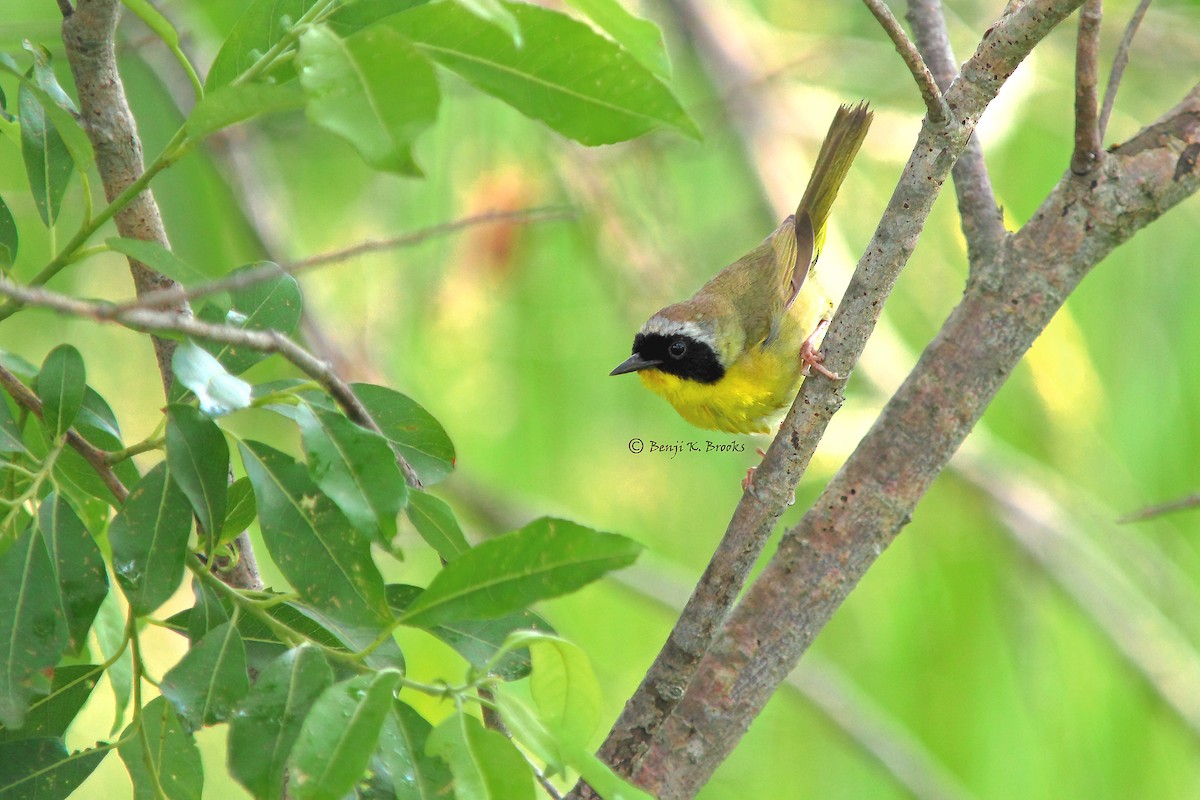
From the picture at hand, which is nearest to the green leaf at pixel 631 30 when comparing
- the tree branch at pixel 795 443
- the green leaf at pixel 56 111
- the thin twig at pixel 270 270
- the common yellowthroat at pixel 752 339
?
the thin twig at pixel 270 270

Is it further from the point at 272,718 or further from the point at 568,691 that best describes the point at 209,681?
the point at 568,691

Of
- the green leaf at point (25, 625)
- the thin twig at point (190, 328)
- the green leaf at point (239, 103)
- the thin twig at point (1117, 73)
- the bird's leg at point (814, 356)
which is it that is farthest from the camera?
the thin twig at point (1117, 73)

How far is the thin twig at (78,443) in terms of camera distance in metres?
1.15

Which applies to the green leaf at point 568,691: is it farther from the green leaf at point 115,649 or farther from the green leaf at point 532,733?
the green leaf at point 115,649

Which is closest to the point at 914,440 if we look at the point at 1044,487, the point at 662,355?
the point at 662,355

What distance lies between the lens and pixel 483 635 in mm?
1221

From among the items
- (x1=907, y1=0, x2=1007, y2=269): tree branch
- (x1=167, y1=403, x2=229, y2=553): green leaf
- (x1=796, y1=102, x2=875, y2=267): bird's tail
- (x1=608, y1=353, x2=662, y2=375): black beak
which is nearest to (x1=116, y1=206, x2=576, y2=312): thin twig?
(x1=167, y1=403, x2=229, y2=553): green leaf

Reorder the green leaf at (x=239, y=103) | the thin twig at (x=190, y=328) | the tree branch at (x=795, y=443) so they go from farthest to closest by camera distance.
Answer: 1. the tree branch at (x=795, y=443)
2. the green leaf at (x=239, y=103)
3. the thin twig at (x=190, y=328)

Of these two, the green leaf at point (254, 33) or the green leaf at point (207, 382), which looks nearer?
the green leaf at point (207, 382)

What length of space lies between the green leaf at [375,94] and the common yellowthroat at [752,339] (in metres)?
1.99

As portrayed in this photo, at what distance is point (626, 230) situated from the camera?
12.7 ft

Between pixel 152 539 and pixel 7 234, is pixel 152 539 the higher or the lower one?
the lower one

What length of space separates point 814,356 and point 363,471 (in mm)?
749

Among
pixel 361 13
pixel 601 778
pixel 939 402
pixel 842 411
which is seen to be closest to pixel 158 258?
pixel 361 13
